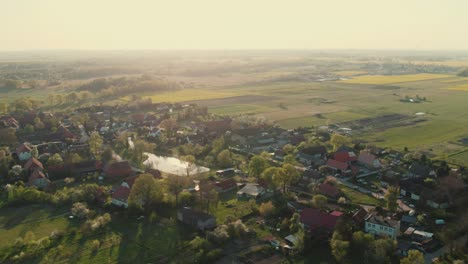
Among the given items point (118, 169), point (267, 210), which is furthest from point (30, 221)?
point (267, 210)

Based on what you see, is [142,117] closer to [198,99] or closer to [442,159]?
[198,99]

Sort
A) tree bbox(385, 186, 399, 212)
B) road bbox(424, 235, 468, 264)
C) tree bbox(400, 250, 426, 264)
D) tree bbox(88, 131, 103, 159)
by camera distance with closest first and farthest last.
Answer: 1. tree bbox(400, 250, 426, 264)
2. road bbox(424, 235, 468, 264)
3. tree bbox(385, 186, 399, 212)
4. tree bbox(88, 131, 103, 159)

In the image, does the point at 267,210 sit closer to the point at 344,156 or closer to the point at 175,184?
the point at 175,184

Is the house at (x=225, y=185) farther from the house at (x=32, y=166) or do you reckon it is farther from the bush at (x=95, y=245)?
the house at (x=32, y=166)

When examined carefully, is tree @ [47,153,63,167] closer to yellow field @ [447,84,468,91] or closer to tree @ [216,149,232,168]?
tree @ [216,149,232,168]

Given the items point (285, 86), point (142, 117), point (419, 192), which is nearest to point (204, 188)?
point (419, 192)

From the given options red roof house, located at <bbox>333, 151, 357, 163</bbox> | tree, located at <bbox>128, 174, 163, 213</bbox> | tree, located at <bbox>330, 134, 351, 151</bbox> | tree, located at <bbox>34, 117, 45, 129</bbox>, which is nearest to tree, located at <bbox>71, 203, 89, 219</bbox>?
tree, located at <bbox>128, 174, 163, 213</bbox>
